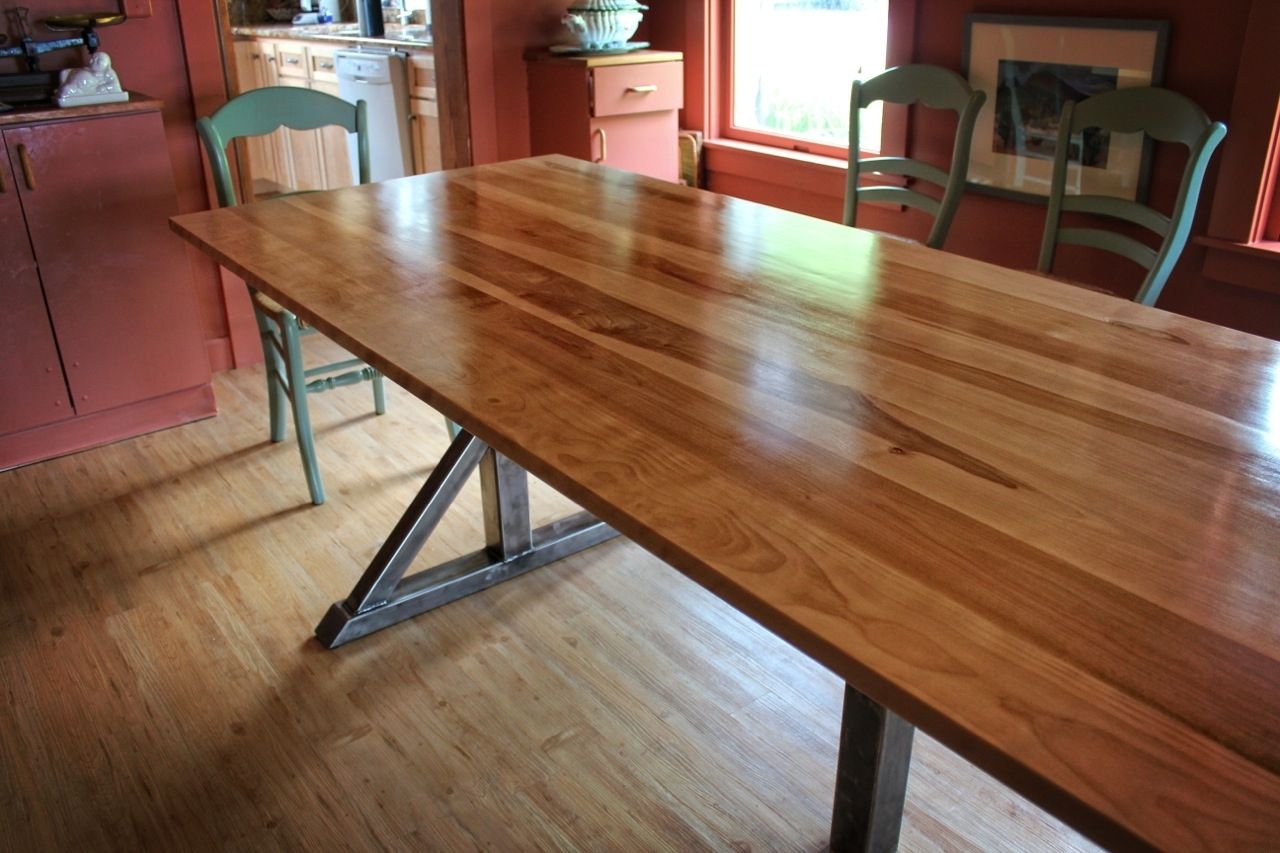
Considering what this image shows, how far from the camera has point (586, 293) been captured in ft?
5.22

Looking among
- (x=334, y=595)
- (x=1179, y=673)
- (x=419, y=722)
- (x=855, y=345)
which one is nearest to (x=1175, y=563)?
(x=1179, y=673)

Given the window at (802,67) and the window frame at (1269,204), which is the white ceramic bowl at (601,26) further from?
the window frame at (1269,204)

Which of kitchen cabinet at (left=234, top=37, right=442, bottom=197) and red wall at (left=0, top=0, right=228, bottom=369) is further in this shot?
kitchen cabinet at (left=234, top=37, right=442, bottom=197)

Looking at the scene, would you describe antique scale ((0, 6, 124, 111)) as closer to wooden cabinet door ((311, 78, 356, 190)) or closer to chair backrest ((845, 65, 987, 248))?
chair backrest ((845, 65, 987, 248))

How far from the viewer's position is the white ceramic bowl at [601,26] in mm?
3625

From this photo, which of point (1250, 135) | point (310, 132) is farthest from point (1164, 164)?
point (310, 132)

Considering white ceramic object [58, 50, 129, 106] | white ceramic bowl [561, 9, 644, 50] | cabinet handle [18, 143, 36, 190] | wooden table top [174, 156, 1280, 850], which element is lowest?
wooden table top [174, 156, 1280, 850]

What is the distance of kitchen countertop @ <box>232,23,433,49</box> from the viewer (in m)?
4.48

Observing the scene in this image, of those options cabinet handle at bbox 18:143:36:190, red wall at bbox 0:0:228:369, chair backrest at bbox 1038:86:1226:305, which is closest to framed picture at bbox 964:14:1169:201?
chair backrest at bbox 1038:86:1226:305

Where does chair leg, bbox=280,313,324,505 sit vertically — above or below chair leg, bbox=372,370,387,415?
above

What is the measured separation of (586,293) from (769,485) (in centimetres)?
68

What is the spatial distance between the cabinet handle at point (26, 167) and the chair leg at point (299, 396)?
77 cm

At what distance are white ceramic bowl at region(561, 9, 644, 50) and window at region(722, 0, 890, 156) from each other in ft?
1.54

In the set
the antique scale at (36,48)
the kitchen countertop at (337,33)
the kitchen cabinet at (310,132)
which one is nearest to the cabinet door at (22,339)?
the antique scale at (36,48)
